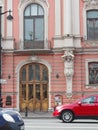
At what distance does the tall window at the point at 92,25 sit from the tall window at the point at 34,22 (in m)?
4.04

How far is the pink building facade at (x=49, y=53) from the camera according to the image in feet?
114

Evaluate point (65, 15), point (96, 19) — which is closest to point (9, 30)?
point (65, 15)

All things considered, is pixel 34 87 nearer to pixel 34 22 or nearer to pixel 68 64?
pixel 68 64

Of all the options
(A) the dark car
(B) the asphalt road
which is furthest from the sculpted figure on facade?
(A) the dark car

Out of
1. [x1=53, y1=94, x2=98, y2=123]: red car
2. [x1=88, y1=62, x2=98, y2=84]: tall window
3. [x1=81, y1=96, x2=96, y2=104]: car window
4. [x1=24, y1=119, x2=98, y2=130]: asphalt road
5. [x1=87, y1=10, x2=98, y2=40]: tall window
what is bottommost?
[x1=24, y1=119, x2=98, y2=130]: asphalt road

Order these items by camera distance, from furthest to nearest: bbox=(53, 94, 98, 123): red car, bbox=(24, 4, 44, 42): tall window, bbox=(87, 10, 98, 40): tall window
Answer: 1. bbox=(24, 4, 44, 42): tall window
2. bbox=(87, 10, 98, 40): tall window
3. bbox=(53, 94, 98, 123): red car

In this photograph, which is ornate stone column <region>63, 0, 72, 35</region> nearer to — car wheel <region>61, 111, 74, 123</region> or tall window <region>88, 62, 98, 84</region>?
tall window <region>88, 62, 98, 84</region>

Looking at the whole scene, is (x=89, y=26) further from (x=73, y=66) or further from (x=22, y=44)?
(x=22, y=44)

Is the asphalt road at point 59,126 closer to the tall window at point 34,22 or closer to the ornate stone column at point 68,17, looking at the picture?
the ornate stone column at point 68,17

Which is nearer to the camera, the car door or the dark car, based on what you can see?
the dark car

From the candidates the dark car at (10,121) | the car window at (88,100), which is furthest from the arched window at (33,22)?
the dark car at (10,121)

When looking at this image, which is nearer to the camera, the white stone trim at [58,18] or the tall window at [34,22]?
the white stone trim at [58,18]

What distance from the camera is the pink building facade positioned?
3478 centimetres

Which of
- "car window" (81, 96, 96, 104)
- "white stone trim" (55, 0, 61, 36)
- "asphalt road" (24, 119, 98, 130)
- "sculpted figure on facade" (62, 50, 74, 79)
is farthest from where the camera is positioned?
"white stone trim" (55, 0, 61, 36)
